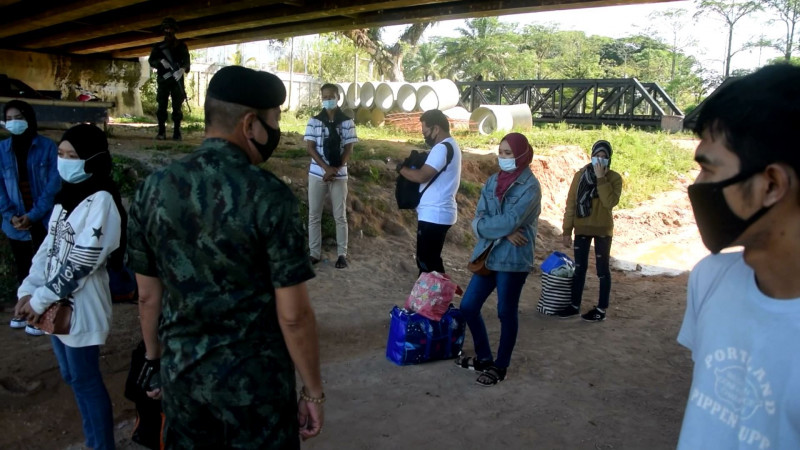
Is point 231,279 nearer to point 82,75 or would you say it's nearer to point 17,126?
point 17,126

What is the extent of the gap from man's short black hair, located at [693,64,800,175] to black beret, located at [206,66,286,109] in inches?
53.4

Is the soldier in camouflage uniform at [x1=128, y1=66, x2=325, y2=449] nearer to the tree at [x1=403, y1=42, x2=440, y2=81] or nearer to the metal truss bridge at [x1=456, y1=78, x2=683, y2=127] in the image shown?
the metal truss bridge at [x1=456, y1=78, x2=683, y2=127]

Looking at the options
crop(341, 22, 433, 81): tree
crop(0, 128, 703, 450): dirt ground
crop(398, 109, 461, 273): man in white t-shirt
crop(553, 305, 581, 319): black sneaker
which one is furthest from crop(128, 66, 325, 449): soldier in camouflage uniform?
crop(341, 22, 433, 81): tree

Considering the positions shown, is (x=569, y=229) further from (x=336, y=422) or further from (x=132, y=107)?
(x=132, y=107)

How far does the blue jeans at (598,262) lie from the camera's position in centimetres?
637

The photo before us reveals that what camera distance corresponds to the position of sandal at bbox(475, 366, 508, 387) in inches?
181

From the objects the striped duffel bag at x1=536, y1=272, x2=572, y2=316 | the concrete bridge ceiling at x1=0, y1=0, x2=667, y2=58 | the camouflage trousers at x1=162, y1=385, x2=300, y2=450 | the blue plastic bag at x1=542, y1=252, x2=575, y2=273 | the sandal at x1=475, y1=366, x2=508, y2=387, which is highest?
the concrete bridge ceiling at x1=0, y1=0, x2=667, y2=58

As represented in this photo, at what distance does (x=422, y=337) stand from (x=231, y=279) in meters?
3.15

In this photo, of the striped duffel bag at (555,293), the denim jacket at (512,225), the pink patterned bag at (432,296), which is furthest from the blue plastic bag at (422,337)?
the striped duffel bag at (555,293)

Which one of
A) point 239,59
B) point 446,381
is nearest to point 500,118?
point 446,381

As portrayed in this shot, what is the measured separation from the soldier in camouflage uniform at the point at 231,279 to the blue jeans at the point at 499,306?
8.51 feet

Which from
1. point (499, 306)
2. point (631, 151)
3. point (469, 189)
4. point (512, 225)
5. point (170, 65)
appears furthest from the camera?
point (631, 151)

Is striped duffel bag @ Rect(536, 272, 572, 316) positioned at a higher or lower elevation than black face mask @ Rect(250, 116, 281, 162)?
lower

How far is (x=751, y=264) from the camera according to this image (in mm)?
1420
